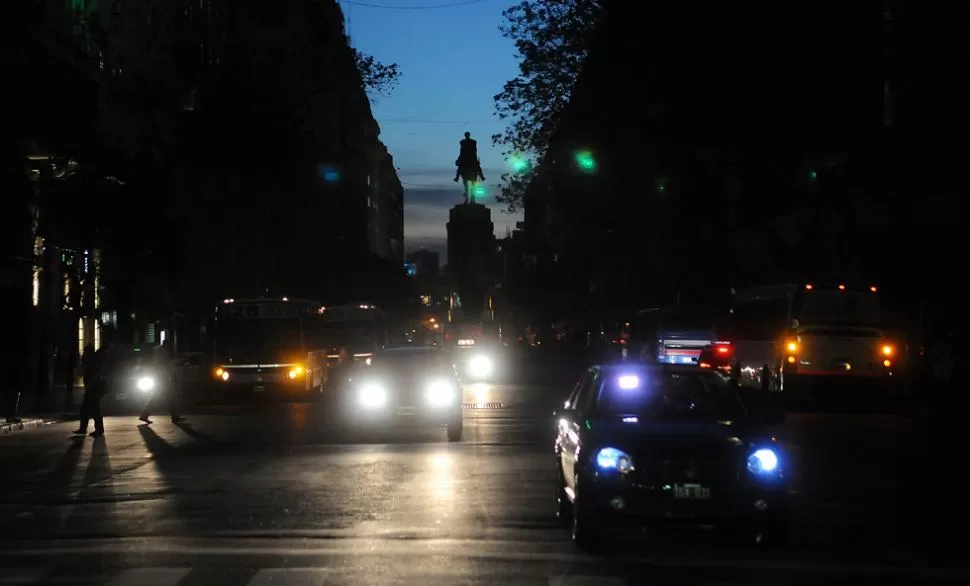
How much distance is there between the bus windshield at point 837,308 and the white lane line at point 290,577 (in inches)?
882

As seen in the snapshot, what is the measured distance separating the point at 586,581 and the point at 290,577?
2.09 metres

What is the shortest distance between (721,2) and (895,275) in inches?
442

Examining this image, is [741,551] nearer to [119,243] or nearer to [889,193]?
[889,193]

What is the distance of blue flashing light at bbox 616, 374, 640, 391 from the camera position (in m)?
12.8

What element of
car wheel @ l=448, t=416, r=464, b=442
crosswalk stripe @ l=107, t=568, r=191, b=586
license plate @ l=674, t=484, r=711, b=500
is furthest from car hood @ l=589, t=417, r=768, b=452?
car wheel @ l=448, t=416, r=464, b=442

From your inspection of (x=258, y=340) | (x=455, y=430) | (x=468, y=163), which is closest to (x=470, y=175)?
(x=468, y=163)

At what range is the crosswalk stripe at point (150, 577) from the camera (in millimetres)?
10133

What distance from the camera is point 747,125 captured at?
1710 inches

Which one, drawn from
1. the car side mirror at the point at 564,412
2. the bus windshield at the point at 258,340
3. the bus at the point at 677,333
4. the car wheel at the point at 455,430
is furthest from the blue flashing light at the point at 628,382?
the bus windshield at the point at 258,340

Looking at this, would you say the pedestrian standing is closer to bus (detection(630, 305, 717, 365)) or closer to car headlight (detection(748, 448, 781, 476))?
car headlight (detection(748, 448, 781, 476))

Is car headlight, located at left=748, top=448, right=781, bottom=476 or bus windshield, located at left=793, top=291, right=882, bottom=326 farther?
bus windshield, located at left=793, top=291, right=882, bottom=326

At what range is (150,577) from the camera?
10.4 m

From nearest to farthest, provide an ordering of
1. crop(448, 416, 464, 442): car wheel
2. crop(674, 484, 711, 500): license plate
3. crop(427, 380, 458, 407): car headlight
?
crop(674, 484, 711, 500): license plate → crop(448, 416, 464, 442): car wheel → crop(427, 380, 458, 407): car headlight

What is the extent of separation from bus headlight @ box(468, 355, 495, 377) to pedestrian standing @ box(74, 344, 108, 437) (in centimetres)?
3546
